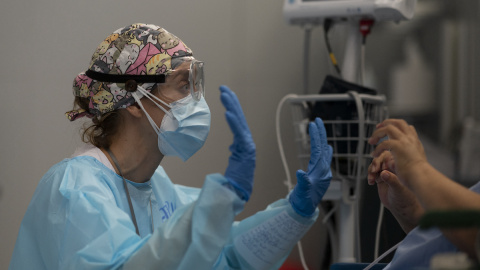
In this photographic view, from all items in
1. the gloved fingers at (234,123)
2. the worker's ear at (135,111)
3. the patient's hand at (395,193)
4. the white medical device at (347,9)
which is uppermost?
the white medical device at (347,9)

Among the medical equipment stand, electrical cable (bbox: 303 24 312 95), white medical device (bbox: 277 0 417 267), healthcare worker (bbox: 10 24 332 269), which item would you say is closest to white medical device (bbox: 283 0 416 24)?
white medical device (bbox: 277 0 417 267)

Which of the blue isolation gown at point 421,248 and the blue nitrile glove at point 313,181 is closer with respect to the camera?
the blue isolation gown at point 421,248

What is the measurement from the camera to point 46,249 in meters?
1.56

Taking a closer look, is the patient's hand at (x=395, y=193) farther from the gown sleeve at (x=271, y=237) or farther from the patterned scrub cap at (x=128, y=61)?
the patterned scrub cap at (x=128, y=61)

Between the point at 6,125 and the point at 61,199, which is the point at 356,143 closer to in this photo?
the point at 61,199

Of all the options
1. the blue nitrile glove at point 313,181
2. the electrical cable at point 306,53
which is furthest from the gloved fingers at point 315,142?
the electrical cable at point 306,53

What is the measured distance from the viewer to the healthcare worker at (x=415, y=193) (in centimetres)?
103

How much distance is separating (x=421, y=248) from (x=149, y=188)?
2.87 feet

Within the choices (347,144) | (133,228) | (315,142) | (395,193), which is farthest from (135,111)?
(347,144)

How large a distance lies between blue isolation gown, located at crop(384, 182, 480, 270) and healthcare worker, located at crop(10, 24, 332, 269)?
0.24m

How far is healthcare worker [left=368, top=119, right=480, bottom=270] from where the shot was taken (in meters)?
1.03

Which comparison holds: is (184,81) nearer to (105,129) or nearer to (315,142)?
(105,129)

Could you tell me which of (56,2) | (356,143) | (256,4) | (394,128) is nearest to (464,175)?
(356,143)

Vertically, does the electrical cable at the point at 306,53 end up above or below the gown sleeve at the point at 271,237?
above
